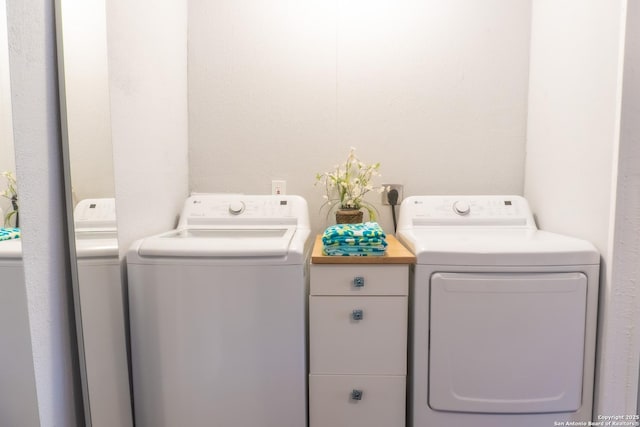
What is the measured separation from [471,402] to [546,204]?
952mm

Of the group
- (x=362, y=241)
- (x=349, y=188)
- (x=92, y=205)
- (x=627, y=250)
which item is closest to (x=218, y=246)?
(x=92, y=205)

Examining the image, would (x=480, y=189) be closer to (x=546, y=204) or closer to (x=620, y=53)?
(x=546, y=204)

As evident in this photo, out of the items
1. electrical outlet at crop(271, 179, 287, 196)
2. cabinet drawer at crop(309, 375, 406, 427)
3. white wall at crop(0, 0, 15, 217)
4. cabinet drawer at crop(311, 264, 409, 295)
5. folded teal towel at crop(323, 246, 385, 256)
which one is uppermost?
white wall at crop(0, 0, 15, 217)

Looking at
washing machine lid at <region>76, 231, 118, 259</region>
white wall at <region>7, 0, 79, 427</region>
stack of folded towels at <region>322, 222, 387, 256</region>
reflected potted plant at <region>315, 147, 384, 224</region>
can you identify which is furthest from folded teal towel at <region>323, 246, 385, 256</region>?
white wall at <region>7, 0, 79, 427</region>

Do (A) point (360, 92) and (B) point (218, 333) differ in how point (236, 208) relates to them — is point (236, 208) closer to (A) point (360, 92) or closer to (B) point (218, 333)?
(B) point (218, 333)

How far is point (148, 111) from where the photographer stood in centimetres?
140

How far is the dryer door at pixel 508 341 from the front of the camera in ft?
3.78

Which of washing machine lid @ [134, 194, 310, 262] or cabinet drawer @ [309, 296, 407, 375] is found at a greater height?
washing machine lid @ [134, 194, 310, 262]

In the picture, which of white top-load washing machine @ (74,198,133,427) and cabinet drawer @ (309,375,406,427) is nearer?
white top-load washing machine @ (74,198,133,427)

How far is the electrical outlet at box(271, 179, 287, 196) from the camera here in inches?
71.2

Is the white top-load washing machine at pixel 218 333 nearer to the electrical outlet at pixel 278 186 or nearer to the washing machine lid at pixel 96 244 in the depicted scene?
the washing machine lid at pixel 96 244

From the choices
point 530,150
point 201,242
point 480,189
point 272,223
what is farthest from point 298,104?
point 530,150

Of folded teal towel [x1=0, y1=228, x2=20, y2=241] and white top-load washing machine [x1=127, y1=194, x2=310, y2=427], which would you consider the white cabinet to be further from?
folded teal towel [x1=0, y1=228, x2=20, y2=241]

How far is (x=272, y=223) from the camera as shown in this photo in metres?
1.63
